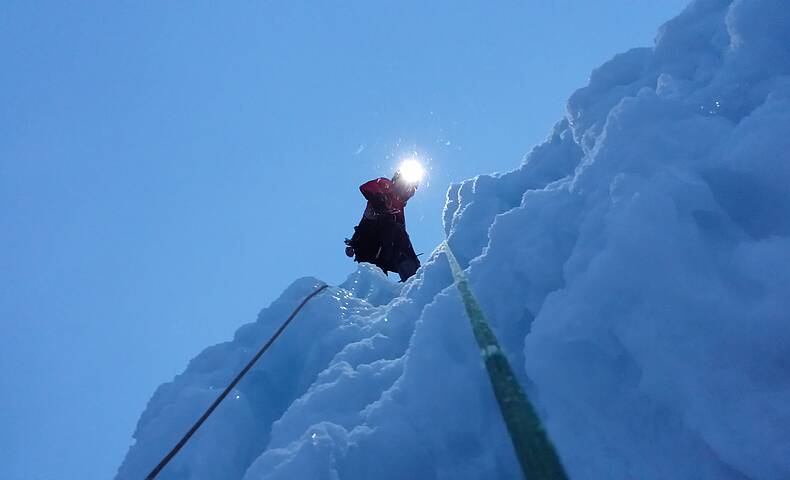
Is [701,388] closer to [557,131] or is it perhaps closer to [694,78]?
[694,78]

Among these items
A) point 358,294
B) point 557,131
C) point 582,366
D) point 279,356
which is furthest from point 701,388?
point 358,294

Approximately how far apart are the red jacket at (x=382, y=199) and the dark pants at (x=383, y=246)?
0.61ft

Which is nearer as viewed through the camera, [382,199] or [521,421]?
[521,421]

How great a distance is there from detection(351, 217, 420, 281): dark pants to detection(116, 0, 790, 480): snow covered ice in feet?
19.9

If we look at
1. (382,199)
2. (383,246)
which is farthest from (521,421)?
(382,199)

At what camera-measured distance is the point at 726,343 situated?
259 cm

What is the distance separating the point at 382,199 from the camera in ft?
38.8

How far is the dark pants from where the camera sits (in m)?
11.7

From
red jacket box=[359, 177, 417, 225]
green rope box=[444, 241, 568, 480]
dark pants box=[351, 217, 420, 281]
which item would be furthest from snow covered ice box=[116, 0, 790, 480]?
red jacket box=[359, 177, 417, 225]

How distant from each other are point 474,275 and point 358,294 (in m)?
4.43

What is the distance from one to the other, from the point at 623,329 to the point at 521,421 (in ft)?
3.34

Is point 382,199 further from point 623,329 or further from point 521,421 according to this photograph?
point 521,421

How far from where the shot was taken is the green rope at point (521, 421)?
1.97 metres

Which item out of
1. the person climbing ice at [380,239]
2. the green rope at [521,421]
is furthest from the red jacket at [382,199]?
the green rope at [521,421]
